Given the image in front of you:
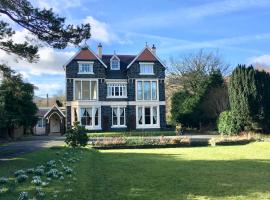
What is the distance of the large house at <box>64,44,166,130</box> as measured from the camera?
5128 centimetres

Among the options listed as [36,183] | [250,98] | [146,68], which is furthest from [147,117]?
[36,183]

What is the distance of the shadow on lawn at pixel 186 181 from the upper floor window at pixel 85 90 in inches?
1430

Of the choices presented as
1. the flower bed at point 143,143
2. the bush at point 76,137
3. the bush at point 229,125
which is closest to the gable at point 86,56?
the bush at point 229,125

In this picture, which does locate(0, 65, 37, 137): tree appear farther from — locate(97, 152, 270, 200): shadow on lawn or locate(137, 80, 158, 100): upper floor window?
locate(97, 152, 270, 200): shadow on lawn

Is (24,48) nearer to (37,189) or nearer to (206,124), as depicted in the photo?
(37,189)

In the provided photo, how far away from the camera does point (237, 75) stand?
40406 mm

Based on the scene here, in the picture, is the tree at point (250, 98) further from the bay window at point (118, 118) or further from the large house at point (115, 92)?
the bay window at point (118, 118)

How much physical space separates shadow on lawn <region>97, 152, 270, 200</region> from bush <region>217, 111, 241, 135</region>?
23.7 m

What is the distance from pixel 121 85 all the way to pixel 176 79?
1285cm

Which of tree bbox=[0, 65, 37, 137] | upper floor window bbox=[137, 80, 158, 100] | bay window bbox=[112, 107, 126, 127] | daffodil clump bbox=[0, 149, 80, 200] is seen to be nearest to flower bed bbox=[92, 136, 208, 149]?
tree bbox=[0, 65, 37, 137]

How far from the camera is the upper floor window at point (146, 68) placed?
2095 inches

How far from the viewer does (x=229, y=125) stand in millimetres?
40219

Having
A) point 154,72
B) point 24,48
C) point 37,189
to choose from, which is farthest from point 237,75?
point 37,189

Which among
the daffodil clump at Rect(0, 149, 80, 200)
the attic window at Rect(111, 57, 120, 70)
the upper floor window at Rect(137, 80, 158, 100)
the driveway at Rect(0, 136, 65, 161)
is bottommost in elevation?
the daffodil clump at Rect(0, 149, 80, 200)
